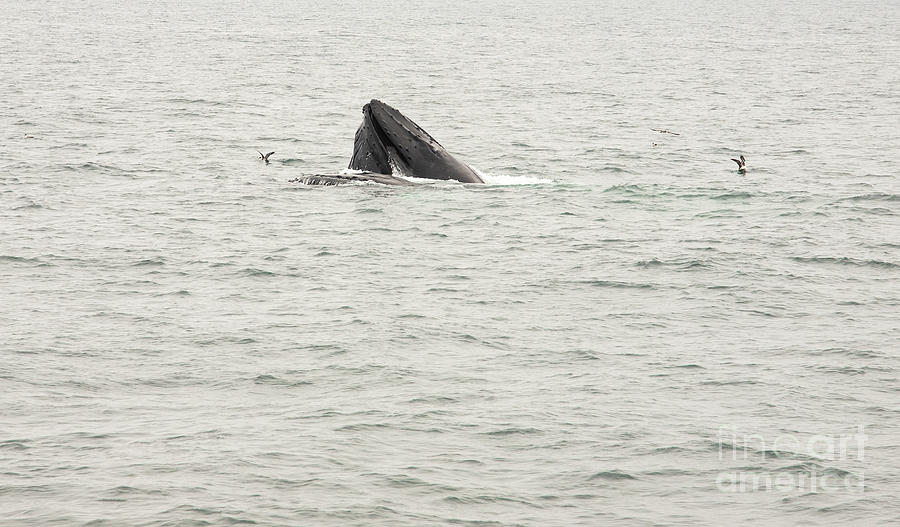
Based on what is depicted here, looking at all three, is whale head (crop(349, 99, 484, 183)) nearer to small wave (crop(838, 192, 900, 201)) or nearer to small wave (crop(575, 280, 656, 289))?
small wave (crop(575, 280, 656, 289))

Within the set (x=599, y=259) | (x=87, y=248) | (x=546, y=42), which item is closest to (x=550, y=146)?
(x=599, y=259)

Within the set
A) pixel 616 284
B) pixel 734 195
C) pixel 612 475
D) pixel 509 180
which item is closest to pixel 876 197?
pixel 734 195

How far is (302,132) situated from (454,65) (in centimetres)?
3667

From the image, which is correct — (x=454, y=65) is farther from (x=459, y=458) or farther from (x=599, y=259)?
(x=459, y=458)

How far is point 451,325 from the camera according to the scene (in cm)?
1916

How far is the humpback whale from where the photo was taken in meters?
27.6

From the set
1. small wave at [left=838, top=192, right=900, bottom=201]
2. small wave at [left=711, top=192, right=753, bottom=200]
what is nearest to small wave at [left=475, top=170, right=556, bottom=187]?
small wave at [left=711, top=192, right=753, bottom=200]

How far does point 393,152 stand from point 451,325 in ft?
32.3

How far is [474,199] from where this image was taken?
2902 centimetres

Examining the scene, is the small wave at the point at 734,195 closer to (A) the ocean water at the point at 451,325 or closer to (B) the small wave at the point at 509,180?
(A) the ocean water at the point at 451,325

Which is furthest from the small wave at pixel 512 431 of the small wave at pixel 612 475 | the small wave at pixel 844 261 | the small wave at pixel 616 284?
the small wave at pixel 844 261

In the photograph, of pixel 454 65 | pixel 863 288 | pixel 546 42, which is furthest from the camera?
pixel 546 42
